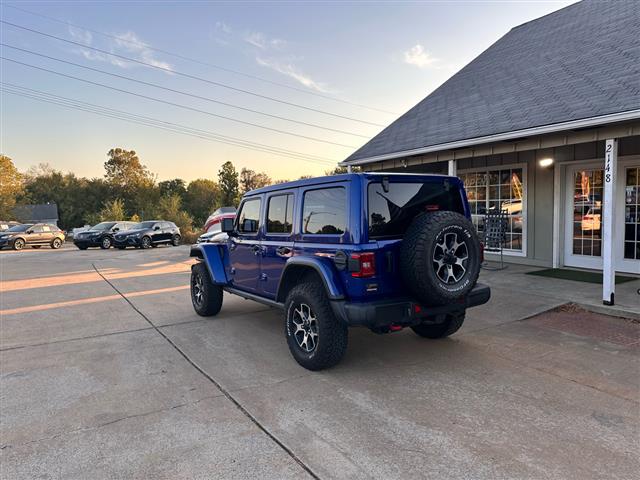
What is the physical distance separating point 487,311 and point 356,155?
6.81 meters

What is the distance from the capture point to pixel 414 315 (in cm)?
389

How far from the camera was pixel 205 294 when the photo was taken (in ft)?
21.2

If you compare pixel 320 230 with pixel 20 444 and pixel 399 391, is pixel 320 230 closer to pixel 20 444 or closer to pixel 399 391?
pixel 399 391

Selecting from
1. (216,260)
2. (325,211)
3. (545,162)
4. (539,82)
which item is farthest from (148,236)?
(325,211)

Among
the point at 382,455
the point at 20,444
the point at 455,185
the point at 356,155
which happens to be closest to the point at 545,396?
the point at 382,455

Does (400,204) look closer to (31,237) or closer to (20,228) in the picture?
(31,237)

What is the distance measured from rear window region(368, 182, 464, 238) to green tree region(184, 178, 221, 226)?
2325 inches

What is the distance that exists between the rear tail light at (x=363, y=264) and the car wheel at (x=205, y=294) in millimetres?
3104

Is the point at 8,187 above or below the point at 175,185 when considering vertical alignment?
below

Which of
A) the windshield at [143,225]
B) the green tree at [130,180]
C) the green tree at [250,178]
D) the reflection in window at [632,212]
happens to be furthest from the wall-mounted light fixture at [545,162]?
the green tree at [250,178]

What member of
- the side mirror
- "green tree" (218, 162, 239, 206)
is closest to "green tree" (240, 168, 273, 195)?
"green tree" (218, 162, 239, 206)

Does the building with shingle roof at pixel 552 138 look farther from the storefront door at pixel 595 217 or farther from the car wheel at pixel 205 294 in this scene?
the car wheel at pixel 205 294

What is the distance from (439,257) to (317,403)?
172 centimetres

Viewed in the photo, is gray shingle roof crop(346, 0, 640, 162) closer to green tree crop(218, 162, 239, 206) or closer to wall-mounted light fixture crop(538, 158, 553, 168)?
wall-mounted light fixture crop(538, 158, 553, 168)
